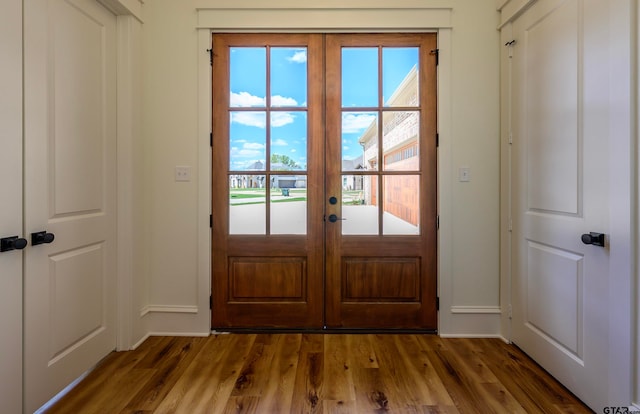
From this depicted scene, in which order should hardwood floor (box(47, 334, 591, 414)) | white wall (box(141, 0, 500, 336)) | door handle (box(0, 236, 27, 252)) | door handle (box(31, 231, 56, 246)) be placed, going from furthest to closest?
white wall (box(141, 0, 500, 336)) < hardwood floor (box(47, 334, 591, 414)) < door handle (box(31, 231, 56, 246)) < door handle (box(0, 236, 27, 252))

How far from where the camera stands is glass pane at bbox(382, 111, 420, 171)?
8.59 ft

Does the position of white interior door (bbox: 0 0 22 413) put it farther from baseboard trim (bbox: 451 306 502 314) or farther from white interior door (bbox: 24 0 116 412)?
baseboard trim (bbox: 451 306 502 314)

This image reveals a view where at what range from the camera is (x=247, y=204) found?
2654 mm

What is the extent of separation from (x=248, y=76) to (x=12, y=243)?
1.83m

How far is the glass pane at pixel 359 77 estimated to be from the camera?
2627 millimetres

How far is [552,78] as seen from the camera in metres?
2.03

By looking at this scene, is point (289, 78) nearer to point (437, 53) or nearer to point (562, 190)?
point (437, 53)

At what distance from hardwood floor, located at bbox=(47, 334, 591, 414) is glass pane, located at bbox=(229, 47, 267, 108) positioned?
185 centimetres

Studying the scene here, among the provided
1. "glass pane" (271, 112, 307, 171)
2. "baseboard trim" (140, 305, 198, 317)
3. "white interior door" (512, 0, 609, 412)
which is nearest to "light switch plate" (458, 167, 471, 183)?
"white interior door" (512, 0, 609, 412)

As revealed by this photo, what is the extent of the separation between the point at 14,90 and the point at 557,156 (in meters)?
2.89

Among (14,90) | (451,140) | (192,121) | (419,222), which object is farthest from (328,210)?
(14,90)

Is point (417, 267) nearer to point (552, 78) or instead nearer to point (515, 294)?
point (515, 294)

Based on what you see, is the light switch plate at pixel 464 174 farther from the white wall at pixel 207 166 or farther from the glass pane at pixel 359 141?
the glass pane at pixel 359 141

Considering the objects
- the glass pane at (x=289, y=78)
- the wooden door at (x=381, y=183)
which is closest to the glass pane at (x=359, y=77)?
the wooden door at (x=381, y=183)
